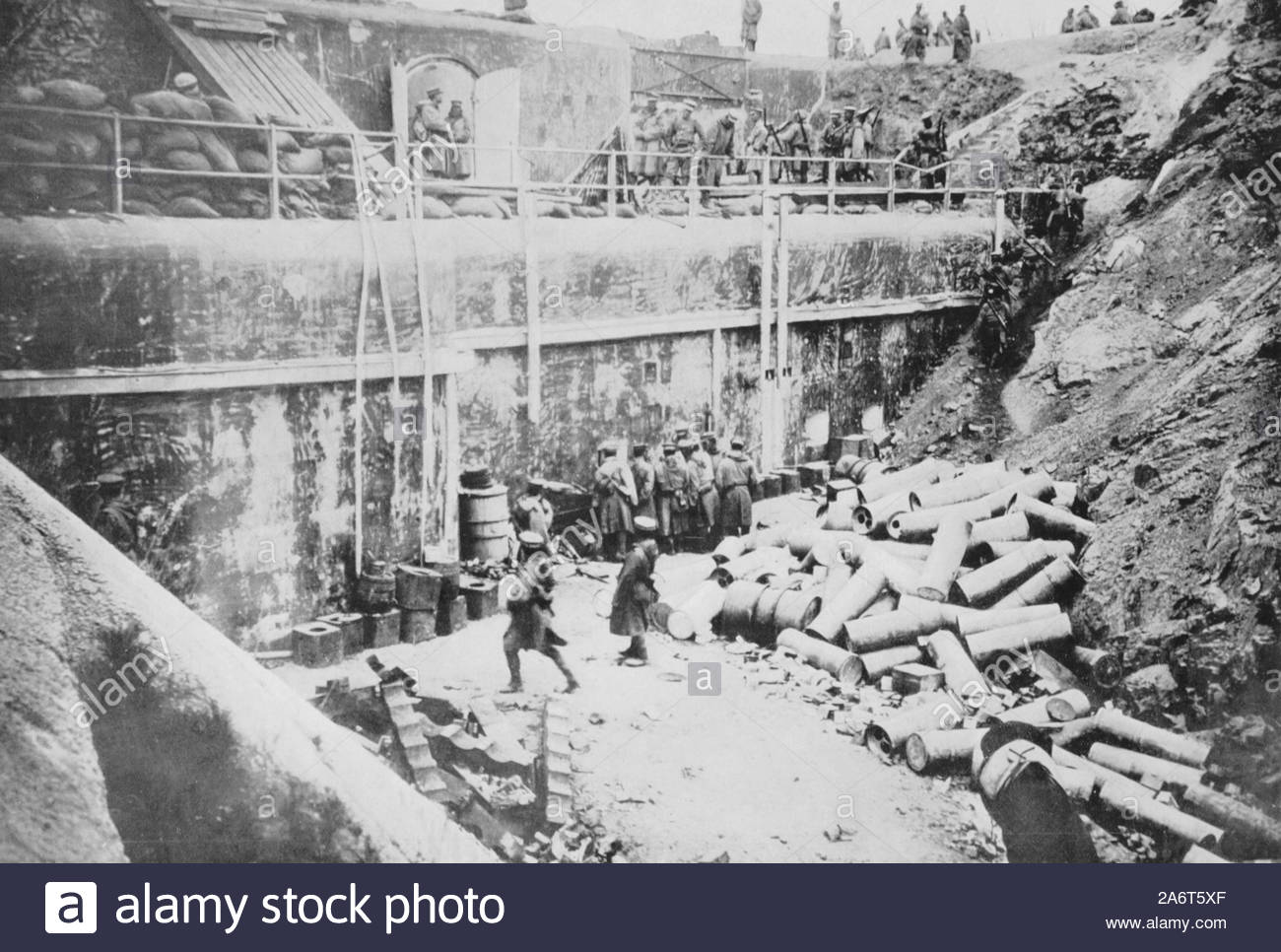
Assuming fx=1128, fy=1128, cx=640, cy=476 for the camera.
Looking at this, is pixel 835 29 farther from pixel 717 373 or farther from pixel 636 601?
pixel 636 601

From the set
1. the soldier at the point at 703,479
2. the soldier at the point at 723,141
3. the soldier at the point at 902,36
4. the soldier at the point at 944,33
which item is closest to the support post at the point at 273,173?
the soldier at the point at 703,479

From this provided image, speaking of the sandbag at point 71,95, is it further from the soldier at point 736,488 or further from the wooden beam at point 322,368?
the soldier at point 736,488

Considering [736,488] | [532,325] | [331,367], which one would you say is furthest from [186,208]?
[736,488]

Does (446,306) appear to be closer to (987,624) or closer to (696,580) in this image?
(696,580)

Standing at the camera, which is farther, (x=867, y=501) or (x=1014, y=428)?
(x=1014, y=428)

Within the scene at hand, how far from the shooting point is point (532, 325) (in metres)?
6.34

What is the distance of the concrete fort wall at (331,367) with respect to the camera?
5297 millimetres

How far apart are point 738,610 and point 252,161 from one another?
3564mm

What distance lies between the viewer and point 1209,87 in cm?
823

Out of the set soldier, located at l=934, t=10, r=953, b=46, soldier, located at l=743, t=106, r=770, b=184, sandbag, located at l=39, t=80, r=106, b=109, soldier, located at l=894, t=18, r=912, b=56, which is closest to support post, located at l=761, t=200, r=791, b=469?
soldier, located at l=894, t=18, r=912, b=56

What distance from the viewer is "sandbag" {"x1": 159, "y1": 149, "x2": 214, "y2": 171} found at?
18.0 feet
